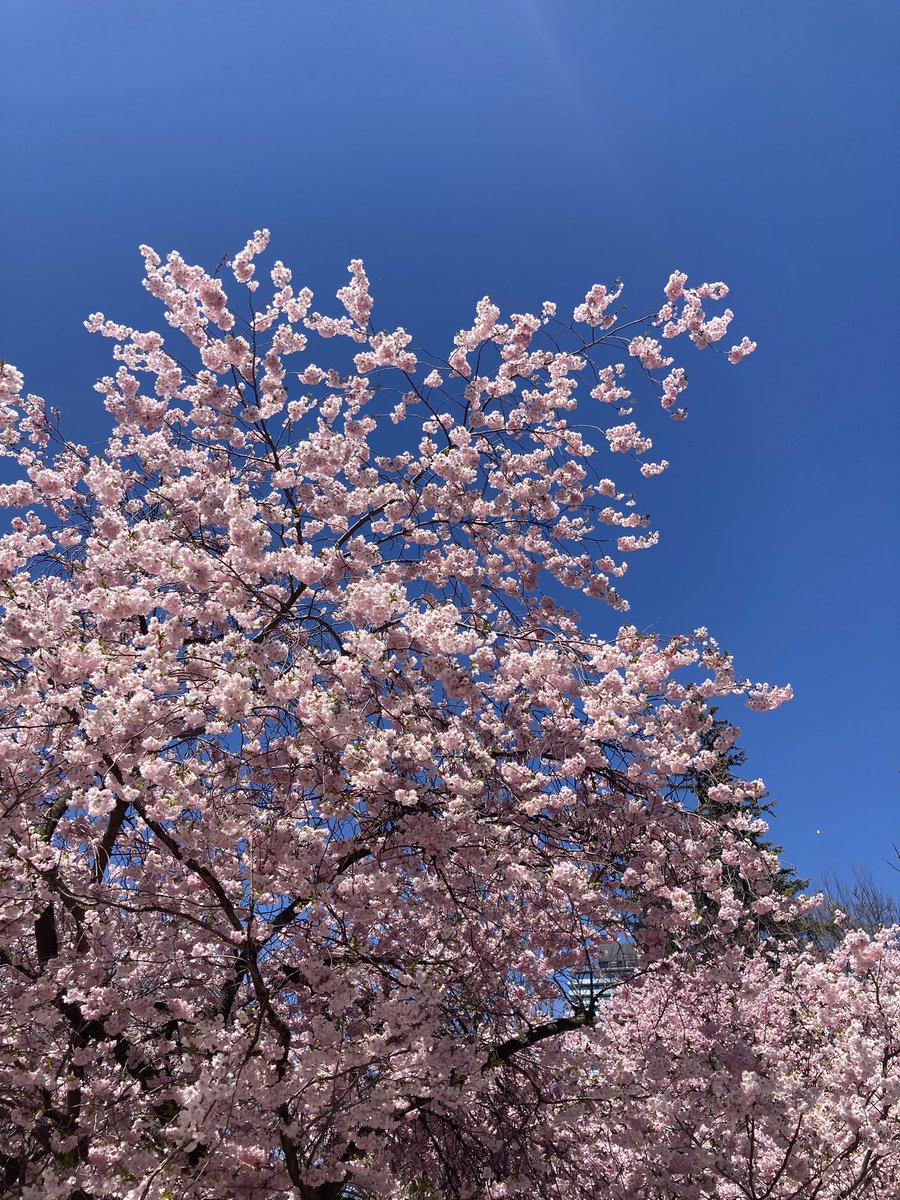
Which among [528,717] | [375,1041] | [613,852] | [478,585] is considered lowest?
[375,1041]

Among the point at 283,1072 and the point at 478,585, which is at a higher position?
the point at 478,585

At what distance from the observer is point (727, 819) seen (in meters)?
6.50

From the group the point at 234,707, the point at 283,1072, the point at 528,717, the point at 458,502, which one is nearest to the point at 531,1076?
the point at 283,1072

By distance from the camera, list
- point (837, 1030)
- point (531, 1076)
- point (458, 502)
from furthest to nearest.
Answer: point (837, 1030) → point (458, 502) → point (531, 1076)

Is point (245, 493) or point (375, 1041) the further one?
point (245, 493)

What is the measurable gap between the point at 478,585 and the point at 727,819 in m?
3.31

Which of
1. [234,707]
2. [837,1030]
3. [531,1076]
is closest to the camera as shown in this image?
[234,707]

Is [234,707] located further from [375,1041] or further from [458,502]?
[458,502]

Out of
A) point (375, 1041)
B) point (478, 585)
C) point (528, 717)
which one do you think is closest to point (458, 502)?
point (478, 585)

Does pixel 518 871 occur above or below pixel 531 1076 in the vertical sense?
above

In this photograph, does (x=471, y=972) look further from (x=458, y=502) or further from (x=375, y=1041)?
(x=458, y=502)

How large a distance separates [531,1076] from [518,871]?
224cm

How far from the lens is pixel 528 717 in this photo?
591 cm

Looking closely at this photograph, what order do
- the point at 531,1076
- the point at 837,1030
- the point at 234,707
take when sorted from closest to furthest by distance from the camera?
the point at 234,707
the point at 531,1076
the point at 837,1030
